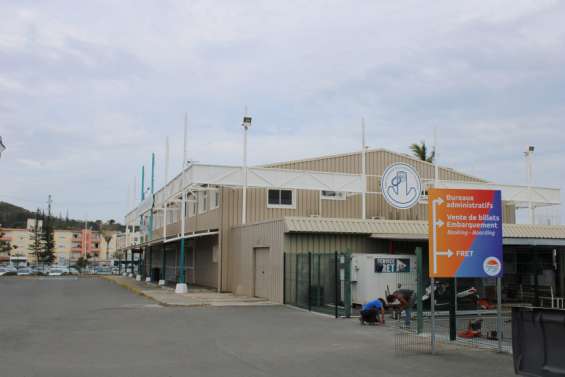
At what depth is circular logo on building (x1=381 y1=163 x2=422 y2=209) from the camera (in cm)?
2833

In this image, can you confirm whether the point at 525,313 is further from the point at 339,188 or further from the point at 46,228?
the point at 46,228

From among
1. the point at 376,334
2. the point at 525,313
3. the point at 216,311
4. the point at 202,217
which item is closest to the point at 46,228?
the point at 202,217

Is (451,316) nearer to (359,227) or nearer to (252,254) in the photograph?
(359,227)

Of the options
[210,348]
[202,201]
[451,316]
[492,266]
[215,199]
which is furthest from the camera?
[202,201]

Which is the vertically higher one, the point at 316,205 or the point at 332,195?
the point at 332,195

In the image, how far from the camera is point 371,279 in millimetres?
20203

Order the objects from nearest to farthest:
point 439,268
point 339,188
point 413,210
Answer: point 439,268, point 339,188, point 413,210

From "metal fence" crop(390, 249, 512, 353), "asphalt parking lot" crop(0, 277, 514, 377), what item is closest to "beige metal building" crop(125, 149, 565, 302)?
"metal fence" crop(390, 249, 512, 353)

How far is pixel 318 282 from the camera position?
20.2 meters

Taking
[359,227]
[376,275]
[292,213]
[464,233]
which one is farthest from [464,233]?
[292,213]

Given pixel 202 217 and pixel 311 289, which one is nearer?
pixel 311 289

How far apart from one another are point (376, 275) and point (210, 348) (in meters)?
9.14

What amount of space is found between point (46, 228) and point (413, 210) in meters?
72.6

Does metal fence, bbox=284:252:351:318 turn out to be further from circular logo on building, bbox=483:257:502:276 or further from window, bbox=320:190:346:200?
window, bbox=320:190:346:200
